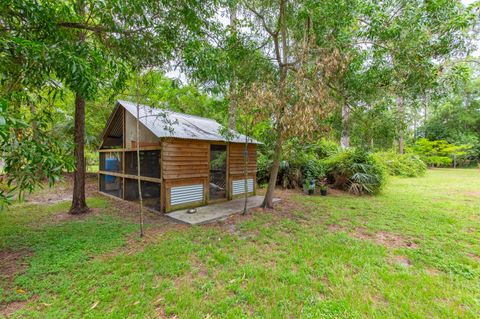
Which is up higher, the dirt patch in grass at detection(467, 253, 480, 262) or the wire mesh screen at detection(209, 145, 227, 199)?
the wire mesh screen at detection(209, 145, 227, 199)

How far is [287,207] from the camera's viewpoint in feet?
19.6

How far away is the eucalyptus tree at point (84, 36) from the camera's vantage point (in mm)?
2475

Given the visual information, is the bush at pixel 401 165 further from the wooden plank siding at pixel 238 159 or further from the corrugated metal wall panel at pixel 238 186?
the corrugated metal wall panel at pixel 238 186

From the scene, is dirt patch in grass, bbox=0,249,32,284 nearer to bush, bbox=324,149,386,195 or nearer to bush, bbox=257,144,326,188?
bush, bbox=257,144,326,188

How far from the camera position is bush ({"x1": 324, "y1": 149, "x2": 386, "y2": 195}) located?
7.77 meters

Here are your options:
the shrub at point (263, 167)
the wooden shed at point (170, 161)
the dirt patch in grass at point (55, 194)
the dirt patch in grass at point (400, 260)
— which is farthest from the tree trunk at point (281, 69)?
the dirt patch in grass at point (55, 194)

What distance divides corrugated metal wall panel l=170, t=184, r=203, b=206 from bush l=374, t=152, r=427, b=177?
11.9 metres

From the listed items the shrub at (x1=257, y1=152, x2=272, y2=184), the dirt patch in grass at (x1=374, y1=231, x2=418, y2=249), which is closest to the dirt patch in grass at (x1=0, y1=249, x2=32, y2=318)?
the dirt patch in grass at (x1=374, y1=231, x2=418, y2=249)

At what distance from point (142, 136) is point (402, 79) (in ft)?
21.3

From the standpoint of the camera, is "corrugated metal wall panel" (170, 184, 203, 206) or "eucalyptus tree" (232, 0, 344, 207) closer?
"eucalyptus tree" (232, 0, 344, 207)

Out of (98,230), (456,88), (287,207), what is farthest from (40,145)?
(456,88)

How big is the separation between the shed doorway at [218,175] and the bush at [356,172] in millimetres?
4567

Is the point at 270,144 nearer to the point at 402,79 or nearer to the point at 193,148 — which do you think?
the point at 193,148

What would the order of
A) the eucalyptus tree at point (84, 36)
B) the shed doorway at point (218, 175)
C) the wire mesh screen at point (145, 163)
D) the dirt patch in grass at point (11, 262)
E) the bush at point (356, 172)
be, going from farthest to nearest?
the bush at point (356, 172)
the shed doorway at point (218, 175)
the wire mesh screen at point (145, 163)
the dirt patch in grass at point (11, 262)
the eucalyptus tree at point (84, 36)
